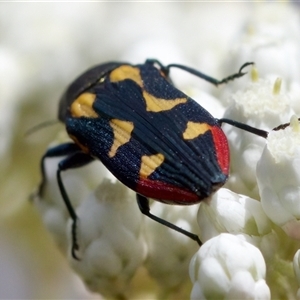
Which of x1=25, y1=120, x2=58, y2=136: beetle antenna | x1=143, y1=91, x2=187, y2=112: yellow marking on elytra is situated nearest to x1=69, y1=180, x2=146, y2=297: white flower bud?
x1=143, y1=91, x2=187, y2=112: yellow marking on elytra

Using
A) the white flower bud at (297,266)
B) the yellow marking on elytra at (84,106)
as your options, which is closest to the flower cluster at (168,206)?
the white flower bud at (297,266)

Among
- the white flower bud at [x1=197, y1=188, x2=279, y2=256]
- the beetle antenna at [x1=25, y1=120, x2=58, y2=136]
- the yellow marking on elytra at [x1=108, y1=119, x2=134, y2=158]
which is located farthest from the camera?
the beetle antenna at [x1=25, y1=120, x2=58, y2=136]

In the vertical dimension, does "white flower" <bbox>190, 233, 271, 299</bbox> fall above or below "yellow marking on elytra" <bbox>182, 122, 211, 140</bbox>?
below

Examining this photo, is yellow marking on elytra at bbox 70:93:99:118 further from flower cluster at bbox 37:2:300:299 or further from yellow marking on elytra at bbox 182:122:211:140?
yellow marking on elytra at bbox 182:122:211:140

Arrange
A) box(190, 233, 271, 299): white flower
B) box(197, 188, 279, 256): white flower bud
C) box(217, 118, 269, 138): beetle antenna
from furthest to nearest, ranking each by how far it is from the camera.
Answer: box(217, 118, 269, 138): beetle antenna
box(197, 188, 279, 256): white flower bud
box(190, 233, 271, 299): white flower

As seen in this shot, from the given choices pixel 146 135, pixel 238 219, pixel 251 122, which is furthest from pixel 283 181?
pixel 146 135
